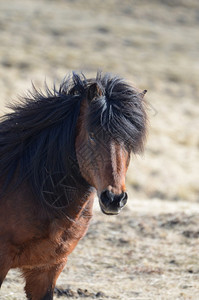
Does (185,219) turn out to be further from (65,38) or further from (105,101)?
(65,38)

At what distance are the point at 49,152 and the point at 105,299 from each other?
208 centimetres

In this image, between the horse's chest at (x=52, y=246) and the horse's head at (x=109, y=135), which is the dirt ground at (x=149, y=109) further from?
the horse's chest at (x=52, y=246)

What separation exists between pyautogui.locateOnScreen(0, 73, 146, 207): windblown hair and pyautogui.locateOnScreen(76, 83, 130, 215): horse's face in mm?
63

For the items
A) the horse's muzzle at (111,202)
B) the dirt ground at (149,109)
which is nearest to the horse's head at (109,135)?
the horse's muzzle at (111,202)

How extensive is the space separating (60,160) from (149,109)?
806 millimetres

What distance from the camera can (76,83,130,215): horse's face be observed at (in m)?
3.77

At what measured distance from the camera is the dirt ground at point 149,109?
263 inches

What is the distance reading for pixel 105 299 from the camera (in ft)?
18.9

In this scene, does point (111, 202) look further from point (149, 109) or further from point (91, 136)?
point (149, 109)

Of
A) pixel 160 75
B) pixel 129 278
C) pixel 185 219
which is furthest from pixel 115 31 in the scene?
pixel 129 278

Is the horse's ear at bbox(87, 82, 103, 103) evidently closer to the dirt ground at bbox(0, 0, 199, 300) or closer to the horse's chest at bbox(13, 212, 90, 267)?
the dirt ground at bbox(0, 0, 199, 300)

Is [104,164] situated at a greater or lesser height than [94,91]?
lesser

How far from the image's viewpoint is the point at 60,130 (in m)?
4.39

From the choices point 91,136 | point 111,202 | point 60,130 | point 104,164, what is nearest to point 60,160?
point 60,130
